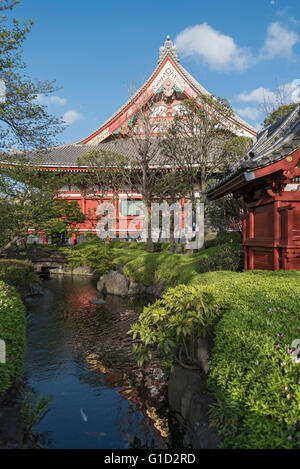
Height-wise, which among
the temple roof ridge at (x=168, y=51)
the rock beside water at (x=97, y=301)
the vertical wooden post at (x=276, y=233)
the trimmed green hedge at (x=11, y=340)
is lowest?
the rock beside water at (x=97, y=301)

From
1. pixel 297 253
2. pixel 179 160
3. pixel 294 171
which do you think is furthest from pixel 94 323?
pixel 179 160

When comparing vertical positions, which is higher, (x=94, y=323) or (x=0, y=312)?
(x=0, y=312)

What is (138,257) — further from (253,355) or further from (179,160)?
(253,355)

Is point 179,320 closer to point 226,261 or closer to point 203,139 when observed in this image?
point 226,261

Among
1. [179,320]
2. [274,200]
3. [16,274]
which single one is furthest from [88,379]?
[16,274]

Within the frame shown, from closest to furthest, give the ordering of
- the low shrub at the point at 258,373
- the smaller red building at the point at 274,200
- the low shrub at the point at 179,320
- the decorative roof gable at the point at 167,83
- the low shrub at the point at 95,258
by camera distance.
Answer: the low shrub at the point at 258,373
the low shrub at the point at 179,320
the smaller red building at the point at 274,200
the low shrub at the point at 95,258
the decorative roof gable at the point at 167,83

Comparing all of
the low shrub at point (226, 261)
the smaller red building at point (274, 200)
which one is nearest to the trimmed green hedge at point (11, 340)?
the smaller red building at point (274, 200)

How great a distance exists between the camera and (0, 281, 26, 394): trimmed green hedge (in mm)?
4520

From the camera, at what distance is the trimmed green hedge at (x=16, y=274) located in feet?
44.1

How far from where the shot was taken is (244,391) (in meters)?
3.80

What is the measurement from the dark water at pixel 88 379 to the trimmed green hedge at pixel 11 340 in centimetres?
103

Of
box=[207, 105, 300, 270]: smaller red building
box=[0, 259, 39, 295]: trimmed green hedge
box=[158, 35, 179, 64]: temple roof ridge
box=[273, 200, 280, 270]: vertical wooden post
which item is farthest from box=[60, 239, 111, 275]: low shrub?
box=[158, 35, 179, 64]: temple roof ridge

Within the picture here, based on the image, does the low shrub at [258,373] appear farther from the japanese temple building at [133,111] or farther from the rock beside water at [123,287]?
the japanese temple building at [133,111]
